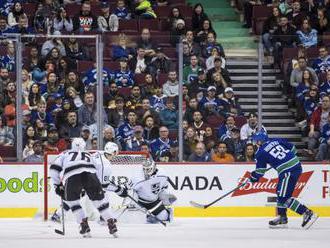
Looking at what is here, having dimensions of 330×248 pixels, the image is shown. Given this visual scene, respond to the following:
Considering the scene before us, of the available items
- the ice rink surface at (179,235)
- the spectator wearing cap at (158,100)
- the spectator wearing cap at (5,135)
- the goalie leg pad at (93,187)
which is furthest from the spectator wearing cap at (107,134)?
the goalie leg pad at (93,187)

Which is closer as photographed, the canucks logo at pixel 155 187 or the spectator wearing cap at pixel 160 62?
the canucks logo at pixel 155 187

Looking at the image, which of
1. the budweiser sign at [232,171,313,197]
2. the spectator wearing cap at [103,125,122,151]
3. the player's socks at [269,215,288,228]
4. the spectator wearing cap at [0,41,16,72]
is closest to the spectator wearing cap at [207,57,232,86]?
the budweiser sign at [232,171,313,197]

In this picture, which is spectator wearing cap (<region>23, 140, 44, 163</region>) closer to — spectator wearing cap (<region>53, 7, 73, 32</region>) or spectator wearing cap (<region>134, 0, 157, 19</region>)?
spectator wearing cap (<region>53, 7, 73, 32</region>)

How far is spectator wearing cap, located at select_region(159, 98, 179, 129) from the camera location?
18875mm

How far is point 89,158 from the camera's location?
15.4 meters

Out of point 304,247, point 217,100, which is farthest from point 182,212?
point 304,247

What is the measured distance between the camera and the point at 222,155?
18984 mm

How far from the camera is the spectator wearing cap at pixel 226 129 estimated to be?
19.0m

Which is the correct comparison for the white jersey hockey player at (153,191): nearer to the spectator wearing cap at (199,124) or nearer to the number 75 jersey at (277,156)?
the number 75 jersey at (277,156)

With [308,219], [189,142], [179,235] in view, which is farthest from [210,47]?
[179,235]

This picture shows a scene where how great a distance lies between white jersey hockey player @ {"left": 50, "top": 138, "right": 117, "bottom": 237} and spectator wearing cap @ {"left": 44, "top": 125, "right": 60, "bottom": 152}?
3201 mm

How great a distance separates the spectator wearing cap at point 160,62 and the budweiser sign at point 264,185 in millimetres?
1877

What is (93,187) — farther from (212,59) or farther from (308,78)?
(308,78)

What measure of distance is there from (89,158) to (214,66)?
14.9 ft
